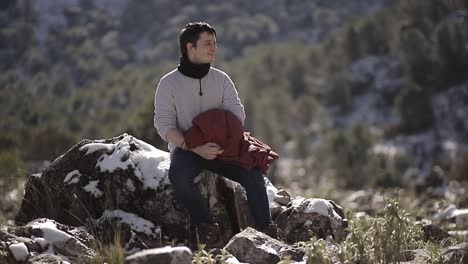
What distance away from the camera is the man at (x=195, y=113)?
429 centimetres

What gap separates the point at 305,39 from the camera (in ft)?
375

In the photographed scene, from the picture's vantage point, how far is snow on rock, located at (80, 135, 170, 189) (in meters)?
4.62

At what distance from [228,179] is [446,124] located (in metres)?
38.7

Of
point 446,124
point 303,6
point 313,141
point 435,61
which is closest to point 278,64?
point 313,141

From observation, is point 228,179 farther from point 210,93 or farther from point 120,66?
point 120,66

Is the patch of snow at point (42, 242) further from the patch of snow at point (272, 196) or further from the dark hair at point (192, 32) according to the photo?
the patch of snow at point (272, 196)

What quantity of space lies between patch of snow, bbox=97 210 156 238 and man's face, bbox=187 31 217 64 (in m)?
1.21

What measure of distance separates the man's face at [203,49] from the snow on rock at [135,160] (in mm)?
887

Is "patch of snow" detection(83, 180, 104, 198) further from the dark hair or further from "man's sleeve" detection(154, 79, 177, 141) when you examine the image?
the dark hair

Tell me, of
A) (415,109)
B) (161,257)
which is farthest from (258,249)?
(415,109)

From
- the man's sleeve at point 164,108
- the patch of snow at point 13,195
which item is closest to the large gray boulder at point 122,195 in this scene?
the man's sleeve at point 164,108

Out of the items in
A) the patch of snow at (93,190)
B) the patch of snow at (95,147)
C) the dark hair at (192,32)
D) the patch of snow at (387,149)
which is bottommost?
the patch of snow at (387,149)

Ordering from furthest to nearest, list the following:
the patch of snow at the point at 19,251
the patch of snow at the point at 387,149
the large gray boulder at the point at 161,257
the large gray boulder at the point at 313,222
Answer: the patch of snow at the point at 387,149 → the large gray boulder at the point at 313,222 → the patch of snow at the point at 19,251 → the large gray boulder at the point at 161,257

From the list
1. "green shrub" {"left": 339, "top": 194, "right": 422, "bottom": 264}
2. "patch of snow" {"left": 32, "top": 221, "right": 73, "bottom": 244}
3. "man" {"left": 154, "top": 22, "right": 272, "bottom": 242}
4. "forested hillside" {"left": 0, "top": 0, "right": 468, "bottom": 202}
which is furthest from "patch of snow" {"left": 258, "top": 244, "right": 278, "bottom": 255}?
"forested hillside" {"left": 0, "top": 0, "right": 468, "bottom": 202}
